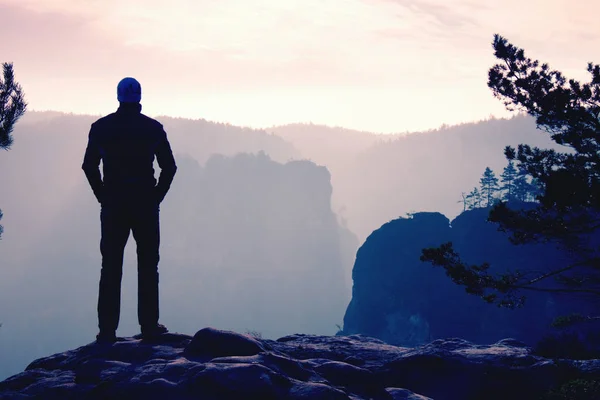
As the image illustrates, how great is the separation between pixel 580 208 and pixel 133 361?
10.6 meters

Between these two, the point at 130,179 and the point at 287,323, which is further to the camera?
the point at 287,323

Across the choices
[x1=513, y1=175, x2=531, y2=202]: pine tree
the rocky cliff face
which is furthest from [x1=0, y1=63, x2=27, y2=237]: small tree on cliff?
[x1=513, y1=175, x2=531, y2=202]: pine tree

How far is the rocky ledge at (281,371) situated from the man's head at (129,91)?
3070mm

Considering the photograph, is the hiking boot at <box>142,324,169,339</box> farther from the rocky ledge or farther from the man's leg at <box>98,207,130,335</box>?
the man's leg at <box>98,207,130,335</box>

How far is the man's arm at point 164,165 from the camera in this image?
23.1 feet

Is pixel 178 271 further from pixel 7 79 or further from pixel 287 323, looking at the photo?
pixel 7 79

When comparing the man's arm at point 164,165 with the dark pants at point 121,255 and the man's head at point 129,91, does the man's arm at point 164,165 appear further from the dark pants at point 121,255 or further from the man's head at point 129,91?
the man's head at point 129,91

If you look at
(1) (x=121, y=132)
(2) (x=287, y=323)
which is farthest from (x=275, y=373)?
(2) (x=287, y=323)

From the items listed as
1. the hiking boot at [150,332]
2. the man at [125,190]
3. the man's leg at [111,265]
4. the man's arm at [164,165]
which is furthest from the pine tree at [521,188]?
the man's leg at [111,265]

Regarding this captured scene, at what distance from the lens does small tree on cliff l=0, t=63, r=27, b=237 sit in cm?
1577

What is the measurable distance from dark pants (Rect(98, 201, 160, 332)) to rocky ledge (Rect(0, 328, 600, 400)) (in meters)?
0.40

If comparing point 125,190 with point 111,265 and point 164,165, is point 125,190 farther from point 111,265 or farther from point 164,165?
point 111,265

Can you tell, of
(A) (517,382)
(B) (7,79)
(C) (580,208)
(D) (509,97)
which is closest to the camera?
(A) (517,382)

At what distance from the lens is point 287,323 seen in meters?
160
